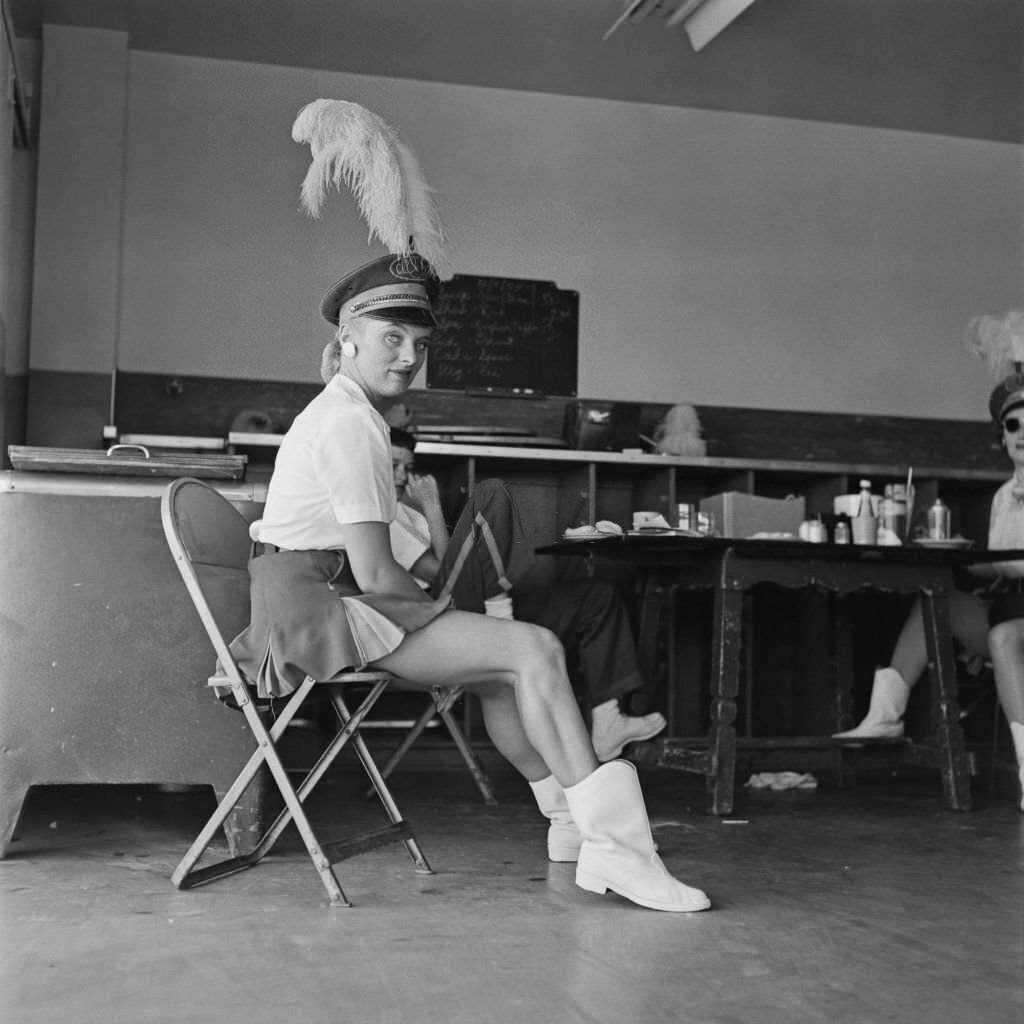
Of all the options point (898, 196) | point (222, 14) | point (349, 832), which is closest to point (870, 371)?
point (898, 196)

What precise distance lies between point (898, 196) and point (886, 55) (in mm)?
1052

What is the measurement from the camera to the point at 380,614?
9.33ft

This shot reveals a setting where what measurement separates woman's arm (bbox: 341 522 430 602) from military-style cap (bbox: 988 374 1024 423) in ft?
11.1

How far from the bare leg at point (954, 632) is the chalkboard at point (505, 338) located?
2.27 metres

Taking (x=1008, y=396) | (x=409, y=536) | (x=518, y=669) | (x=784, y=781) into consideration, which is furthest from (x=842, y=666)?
(x=518, y=669)

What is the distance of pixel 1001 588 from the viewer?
199 inches

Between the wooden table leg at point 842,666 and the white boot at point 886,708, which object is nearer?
the white boot at point 886,708

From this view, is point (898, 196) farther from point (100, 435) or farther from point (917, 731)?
point (100, 435)

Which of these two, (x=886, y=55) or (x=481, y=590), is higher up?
(x=886, y=55)

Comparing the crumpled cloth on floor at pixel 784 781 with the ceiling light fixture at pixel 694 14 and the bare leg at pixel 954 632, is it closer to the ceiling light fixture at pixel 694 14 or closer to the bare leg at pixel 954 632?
the bare leg at pixel 954 632

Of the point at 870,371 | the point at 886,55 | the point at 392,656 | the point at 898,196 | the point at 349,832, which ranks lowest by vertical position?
the point at 349,832

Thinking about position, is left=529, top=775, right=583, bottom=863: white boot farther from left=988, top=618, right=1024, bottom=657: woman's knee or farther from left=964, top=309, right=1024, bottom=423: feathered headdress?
left=964, top=309, right=1024, bottom=423: feathered headdress

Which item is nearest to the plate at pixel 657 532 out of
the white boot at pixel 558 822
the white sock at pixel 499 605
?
the white sock at pixel 499 605

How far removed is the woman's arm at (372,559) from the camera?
9.31 feet
